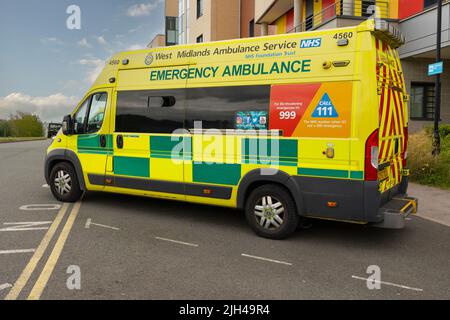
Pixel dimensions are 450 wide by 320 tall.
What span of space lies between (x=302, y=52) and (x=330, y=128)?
1.08 metres

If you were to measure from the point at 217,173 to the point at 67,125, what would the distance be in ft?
10.8

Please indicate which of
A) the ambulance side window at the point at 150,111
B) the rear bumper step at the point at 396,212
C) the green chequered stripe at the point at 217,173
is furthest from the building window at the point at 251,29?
the rear bumper step at the point at 396,212

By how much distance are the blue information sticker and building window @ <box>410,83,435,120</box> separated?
1275cm

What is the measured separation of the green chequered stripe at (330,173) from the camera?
16.6 feet

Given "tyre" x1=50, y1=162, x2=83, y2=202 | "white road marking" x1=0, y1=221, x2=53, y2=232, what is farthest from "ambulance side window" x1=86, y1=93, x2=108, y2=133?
"white road marking" x1=0, y1=221, x2=53, y2=232

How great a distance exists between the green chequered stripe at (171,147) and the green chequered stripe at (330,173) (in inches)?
70.8

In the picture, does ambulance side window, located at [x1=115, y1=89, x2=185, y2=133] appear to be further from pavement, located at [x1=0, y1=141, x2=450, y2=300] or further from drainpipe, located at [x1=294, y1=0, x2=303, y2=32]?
drainpipe, located at [x1=294, y1=0, x2=303, y2=32]

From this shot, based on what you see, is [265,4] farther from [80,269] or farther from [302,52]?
[80,269]

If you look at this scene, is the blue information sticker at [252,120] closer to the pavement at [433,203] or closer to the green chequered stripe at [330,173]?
the green chequered stripe at [330,173]

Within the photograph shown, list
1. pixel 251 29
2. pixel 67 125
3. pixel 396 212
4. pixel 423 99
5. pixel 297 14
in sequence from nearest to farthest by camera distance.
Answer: pixel 396 212 → pixel 67 125 → pixel 423 99 → pixel 297 14 → pixel 251 29

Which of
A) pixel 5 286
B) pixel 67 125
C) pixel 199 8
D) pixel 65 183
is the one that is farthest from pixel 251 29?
pixel 5 286

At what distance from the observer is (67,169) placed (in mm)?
7832

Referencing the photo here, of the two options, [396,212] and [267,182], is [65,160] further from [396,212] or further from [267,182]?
[396,212]

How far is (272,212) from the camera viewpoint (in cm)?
567
